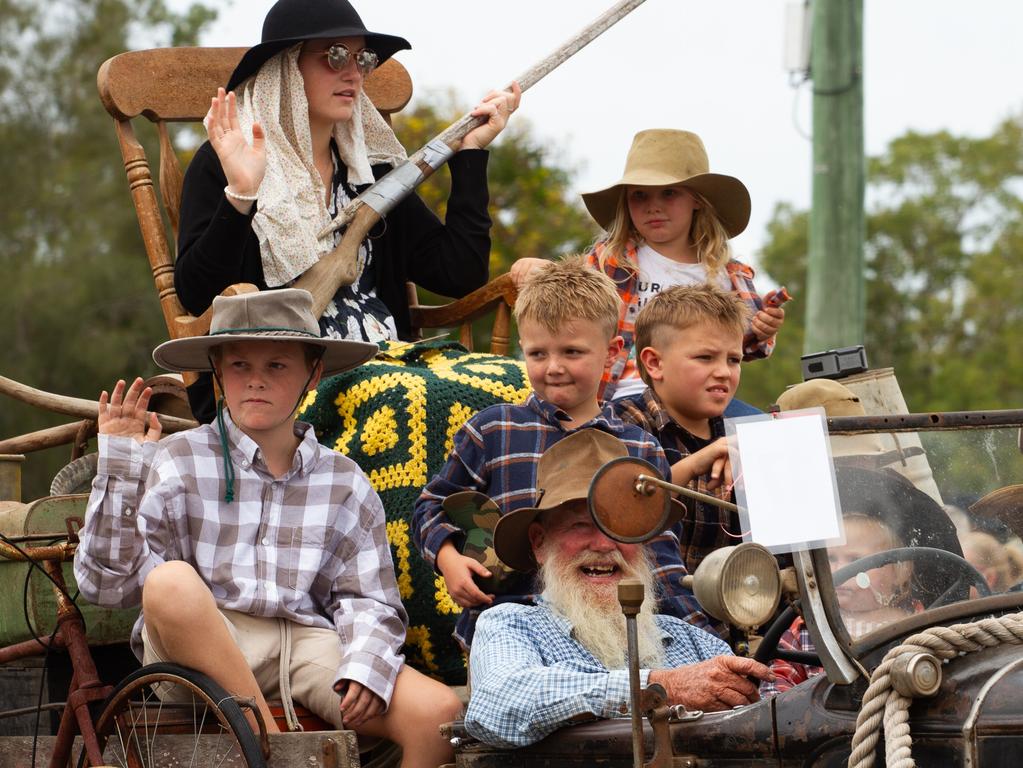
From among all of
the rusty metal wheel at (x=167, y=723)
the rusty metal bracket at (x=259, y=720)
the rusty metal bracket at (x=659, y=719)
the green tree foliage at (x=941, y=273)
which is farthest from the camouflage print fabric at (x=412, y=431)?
the green tree foliage at (x=941, y=273)

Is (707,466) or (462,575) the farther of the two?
(707,466)

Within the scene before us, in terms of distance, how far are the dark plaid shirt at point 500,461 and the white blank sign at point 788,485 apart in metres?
1.25

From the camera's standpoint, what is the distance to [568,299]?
4.27 metres

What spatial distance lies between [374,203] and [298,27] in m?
0.61

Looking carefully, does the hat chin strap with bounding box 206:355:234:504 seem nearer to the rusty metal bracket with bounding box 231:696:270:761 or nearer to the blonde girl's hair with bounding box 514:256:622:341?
the rusty metal bracket with bounding box 231:696:270:761

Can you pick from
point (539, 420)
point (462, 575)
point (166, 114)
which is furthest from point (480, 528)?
point (166, 114)

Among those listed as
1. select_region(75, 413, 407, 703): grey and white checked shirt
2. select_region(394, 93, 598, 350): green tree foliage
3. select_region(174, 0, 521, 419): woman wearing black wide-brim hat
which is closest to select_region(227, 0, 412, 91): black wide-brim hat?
select_region(174, 0, 521, 419): woman wearing black wide-brim hat

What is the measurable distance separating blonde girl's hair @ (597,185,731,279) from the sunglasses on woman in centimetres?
95

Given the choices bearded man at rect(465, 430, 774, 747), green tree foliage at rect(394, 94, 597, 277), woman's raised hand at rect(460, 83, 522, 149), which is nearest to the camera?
bearded man at rect(465, 430, 774, 747)

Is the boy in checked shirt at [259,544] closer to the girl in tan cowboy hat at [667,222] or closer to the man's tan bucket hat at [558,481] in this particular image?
the man's tan bucket hat at [558,481]

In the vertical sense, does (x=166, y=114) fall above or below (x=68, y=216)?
below

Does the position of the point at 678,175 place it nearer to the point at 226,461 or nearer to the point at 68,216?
the point at 226,461

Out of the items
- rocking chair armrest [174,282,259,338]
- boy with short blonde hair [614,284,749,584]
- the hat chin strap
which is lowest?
the hat chin strap

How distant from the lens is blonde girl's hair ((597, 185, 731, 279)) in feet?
17.9
